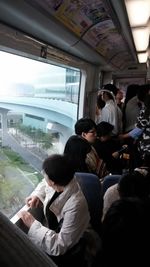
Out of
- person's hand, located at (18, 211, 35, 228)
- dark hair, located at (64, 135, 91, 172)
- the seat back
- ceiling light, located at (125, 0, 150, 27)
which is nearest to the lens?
person's hand, located at (18, 211, 35, 228)

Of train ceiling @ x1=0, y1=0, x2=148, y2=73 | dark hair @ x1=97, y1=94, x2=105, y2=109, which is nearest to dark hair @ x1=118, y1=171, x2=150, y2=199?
train ceiling @ x1=0, y1=0, x2=148, y2=73

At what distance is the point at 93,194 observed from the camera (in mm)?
2049

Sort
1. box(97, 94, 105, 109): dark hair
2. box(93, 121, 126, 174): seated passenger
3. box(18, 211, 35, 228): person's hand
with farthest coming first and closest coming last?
box(97, 94, 105, 109): dark hair, box(93, 121, 126, 174): seated passenger, box(18, 211, 35, 228): person's hand

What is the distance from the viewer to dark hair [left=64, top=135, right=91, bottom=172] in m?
2.45

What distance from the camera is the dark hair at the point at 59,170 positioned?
1.54m

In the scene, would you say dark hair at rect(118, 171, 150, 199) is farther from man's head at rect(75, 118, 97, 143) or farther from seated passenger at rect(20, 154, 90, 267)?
man's head at rect(75, 118, 97, 143)

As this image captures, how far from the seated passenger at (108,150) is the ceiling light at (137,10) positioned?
1.26 meters

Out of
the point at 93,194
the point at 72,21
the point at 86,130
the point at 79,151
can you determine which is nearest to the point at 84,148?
the point at 79,151

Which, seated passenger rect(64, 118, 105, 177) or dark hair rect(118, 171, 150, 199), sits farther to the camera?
seated passenger rect(64, 118, 105, 177)

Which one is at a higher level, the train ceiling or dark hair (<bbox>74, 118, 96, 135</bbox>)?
the train ceiling

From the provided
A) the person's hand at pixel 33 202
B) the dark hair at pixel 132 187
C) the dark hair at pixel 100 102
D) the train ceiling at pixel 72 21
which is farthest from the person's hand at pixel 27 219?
the dark hair at pixel 100 102

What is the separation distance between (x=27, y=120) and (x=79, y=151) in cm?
55

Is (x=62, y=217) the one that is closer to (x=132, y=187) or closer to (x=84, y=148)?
(x=132, y=187)

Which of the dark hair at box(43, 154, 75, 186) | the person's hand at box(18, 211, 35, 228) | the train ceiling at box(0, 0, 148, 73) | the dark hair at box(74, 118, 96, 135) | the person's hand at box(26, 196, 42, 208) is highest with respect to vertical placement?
the train ceiling at box(0, 0, 148, 73)
